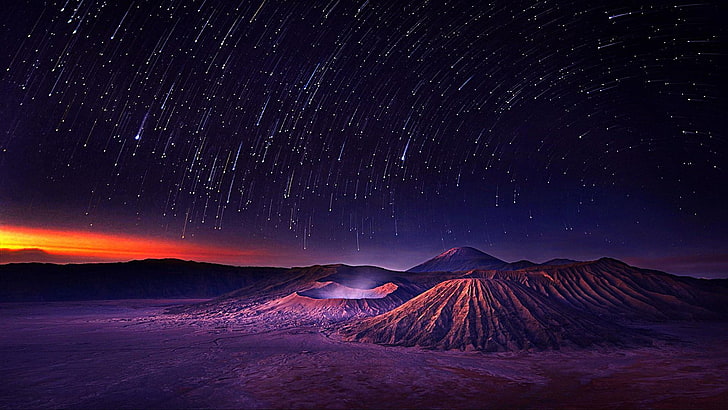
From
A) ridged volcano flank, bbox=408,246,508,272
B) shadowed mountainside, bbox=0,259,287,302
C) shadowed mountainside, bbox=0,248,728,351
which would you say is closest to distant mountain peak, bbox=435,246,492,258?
ridged volcano flank, bbox=408,246,508,272

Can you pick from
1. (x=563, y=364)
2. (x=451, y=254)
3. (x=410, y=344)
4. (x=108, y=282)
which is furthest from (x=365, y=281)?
(x=451, y=254)

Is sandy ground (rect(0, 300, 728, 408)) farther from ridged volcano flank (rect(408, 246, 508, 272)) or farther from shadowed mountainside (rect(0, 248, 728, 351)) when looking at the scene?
ridged volcano flank (rect(408, 246, 508, 272))

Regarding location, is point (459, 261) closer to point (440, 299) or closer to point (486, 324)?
point (440, 299)

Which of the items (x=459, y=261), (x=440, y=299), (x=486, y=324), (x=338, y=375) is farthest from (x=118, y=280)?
(x=338, y=375)

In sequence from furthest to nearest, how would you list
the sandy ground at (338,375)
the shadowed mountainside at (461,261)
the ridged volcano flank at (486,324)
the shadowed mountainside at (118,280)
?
1. the shadowed mountainside at (461,261)
2. the shadowed mountainside at (118,280)
3. the ridged volcano flank at (486,324)
4. the sandy ground at (338,375)

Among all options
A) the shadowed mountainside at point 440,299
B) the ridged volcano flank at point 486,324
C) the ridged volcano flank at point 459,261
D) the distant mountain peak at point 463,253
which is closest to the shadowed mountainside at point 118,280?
the shadowed mountainside at point 440,299

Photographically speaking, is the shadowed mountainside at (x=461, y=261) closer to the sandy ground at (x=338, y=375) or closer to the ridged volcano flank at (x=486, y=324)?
the ridged volcano flank at (x=486, y=324)
